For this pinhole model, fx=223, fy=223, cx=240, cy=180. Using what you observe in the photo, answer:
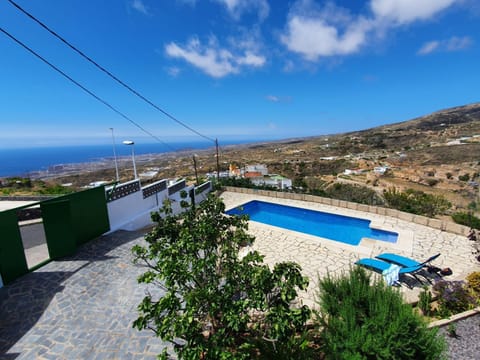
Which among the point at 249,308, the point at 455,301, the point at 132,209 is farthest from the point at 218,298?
the point at 132,209

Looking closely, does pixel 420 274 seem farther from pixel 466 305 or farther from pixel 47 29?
pixel 47 29

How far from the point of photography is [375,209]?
1034 cm

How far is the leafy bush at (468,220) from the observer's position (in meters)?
8.24

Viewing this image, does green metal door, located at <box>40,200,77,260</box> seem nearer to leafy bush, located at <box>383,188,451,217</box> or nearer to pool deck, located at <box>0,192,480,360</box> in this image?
pool deck, located at <box>0,192,480,360</box>

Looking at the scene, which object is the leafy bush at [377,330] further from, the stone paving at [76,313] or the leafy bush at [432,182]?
the leafy bush at [432,182]

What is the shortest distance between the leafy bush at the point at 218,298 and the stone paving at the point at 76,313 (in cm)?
160

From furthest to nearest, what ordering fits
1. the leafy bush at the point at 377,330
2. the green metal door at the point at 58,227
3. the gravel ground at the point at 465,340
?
the green metal door at the point at 58,227 → the gravel ground at the point at 465,340 → the leafy bush at the point at 377,330

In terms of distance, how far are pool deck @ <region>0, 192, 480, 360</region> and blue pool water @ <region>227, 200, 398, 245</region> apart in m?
1.08

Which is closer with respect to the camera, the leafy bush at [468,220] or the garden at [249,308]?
the garden at [249,308]

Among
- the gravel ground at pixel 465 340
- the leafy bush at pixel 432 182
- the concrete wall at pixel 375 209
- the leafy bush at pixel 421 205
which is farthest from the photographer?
the leafy bush at pixel 432 182

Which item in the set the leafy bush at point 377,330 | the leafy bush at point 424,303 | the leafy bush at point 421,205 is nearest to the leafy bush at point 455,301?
the leafy bush at point 424,303

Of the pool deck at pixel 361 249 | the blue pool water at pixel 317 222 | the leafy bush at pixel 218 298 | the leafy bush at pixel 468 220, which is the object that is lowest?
the blue pool water at pixel 317 222

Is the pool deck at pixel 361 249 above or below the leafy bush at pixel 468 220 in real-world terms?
below

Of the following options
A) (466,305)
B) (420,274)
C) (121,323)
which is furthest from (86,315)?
(420,274)
